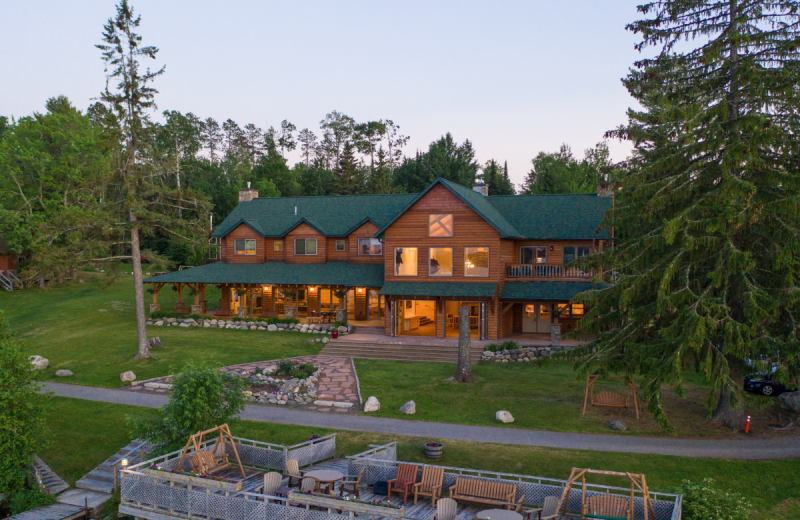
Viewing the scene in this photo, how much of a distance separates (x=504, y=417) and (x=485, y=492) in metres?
6.04

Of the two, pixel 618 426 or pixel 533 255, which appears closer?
pixel 618 426

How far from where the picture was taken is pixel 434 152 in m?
64.9

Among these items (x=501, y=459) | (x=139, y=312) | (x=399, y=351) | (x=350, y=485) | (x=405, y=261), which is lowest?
(x=501, y=459)

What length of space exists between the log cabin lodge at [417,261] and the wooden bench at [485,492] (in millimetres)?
14639

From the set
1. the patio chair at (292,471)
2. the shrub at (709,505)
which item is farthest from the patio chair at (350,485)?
the shrub at (709,505)

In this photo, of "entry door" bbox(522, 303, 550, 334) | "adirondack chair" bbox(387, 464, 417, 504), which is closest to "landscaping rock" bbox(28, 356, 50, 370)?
"adirondack chair" bbox(387, 464, 417, 504)

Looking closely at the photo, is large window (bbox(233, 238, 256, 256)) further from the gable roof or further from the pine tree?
the pine tree

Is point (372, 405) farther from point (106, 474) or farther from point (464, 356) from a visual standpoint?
point (106, 474)

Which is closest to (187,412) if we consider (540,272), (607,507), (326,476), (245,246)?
(326,476)

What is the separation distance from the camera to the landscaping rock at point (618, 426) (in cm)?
1650

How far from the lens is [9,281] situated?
148 ft

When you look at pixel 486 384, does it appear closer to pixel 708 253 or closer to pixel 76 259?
pixel 708 253

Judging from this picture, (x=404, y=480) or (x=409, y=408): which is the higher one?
(x=404, y=480)

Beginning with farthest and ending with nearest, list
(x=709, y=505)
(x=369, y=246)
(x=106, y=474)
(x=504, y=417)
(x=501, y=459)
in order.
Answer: (x=369, y=246) → (x=504, y=417) → (x=106, y=474) → (x=501, y=459) → (x=709, y=505)
